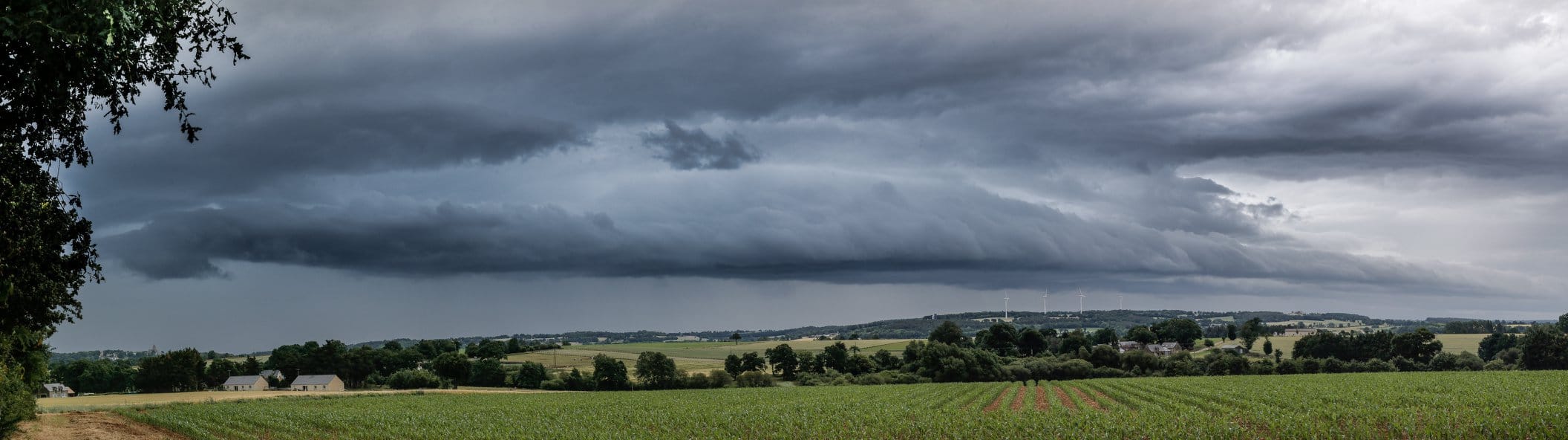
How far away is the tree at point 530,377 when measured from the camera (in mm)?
120938

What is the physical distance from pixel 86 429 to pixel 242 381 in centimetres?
9144

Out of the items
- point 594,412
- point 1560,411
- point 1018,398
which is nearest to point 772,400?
point 594,412

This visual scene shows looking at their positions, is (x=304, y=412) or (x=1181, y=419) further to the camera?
(x=304, y=412)

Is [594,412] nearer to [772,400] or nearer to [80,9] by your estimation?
[772,400]

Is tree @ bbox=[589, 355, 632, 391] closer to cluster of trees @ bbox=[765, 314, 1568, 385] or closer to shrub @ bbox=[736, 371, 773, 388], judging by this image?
shrub @ bbox=[736, 371, 773, 388]

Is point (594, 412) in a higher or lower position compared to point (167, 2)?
lower

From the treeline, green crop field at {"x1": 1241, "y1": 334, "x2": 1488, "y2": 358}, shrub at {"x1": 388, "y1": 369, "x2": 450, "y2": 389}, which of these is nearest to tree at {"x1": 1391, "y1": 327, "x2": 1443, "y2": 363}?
green crop field at {"x1": 1241, "y1": 334, "x2": 1488, "y2": 358}

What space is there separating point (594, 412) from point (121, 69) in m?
45.3

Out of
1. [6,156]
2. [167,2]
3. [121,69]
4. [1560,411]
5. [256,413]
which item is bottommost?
[256,413]

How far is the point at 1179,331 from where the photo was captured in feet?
619

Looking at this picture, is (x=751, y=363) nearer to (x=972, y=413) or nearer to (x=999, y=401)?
(x=999, y=401)

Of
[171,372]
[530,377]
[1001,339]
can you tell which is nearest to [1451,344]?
[1001,339]

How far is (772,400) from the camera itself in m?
70.8

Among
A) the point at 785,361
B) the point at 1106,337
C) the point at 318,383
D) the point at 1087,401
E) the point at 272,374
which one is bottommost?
the point at 272,374
